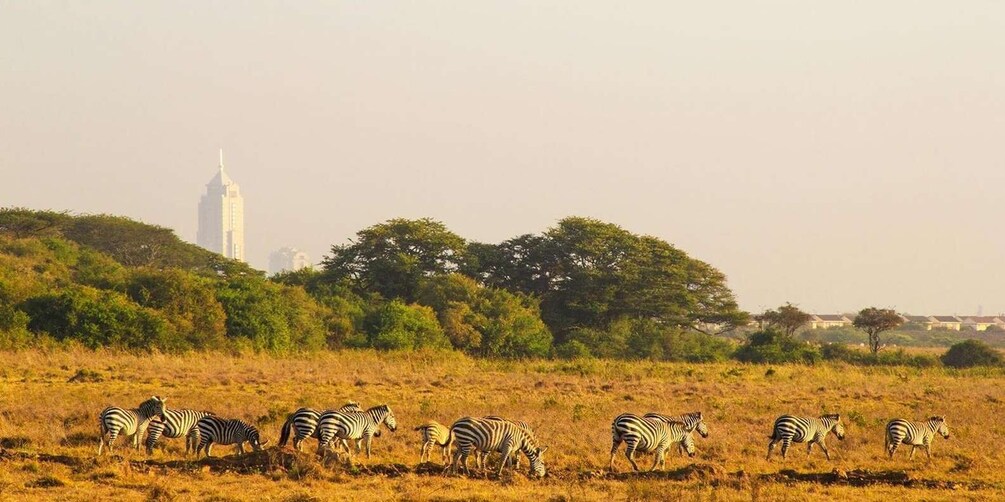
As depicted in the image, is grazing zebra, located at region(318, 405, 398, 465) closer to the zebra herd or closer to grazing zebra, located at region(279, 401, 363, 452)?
the zebra herd

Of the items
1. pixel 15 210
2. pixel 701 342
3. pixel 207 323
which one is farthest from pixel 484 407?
pixel 15 210

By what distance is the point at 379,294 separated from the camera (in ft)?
172

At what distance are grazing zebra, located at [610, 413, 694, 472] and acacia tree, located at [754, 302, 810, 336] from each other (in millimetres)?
41753

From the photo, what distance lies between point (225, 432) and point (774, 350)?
3424cm

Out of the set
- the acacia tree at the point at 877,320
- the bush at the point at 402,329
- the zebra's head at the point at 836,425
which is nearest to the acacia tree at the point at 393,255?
the bush at the point at 402,329

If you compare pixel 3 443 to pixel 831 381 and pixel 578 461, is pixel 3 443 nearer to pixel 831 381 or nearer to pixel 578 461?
pixel 578 461

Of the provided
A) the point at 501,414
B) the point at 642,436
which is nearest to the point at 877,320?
the point at 501,414

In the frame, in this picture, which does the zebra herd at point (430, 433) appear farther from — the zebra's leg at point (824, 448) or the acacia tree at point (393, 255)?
the acacia tree at point (393, 255)

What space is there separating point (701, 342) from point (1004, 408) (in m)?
26.1

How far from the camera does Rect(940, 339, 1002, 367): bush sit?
4784 cm

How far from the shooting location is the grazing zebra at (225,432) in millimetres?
15852

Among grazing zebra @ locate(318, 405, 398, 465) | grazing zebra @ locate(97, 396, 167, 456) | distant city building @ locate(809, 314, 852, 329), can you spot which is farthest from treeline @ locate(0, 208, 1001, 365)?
distant city building @ locate(809, 314, 852, 329)

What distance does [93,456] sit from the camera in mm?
15336

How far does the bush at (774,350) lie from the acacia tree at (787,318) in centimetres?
750
